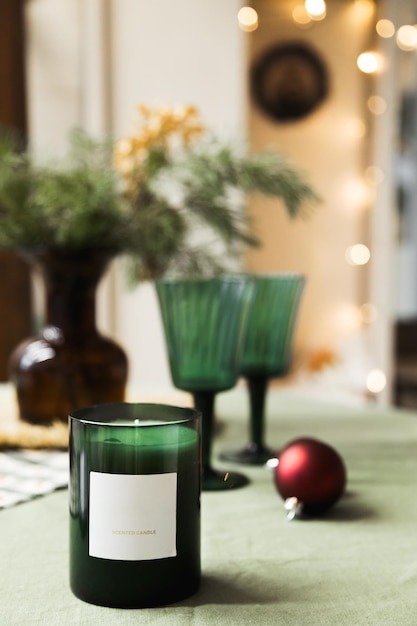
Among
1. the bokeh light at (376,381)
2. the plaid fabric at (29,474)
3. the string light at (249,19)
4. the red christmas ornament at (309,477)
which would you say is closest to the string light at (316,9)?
the string light at (249,19)

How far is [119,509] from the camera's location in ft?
1.94

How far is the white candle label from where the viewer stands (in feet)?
1.93

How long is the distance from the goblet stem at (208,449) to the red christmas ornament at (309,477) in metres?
0.10

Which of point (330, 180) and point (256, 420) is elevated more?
point (330, 180)

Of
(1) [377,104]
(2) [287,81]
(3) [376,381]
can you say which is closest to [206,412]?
(3) [376,381]

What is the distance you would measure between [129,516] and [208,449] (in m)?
0.36

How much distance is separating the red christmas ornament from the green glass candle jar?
227 mm

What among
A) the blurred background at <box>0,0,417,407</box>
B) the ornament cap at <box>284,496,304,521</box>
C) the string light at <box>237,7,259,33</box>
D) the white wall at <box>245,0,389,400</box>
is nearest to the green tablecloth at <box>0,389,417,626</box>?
the ornament cap at <box>284,496,304,521</box>

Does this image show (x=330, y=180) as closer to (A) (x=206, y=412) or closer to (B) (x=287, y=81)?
(B) (x=287, y=81)

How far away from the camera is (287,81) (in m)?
3.84

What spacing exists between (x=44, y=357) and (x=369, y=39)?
3.16m

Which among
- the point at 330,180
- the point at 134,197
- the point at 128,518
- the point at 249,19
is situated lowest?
the point at 128,518

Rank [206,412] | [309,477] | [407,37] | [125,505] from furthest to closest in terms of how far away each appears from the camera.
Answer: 1. [407,37]
2. [206,412]
3. [309,477]
4. [125,505]

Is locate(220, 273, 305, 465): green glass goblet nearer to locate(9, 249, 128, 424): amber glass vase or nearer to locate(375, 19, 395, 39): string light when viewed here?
locate(9, 249, 128, 424): amber glass vase
